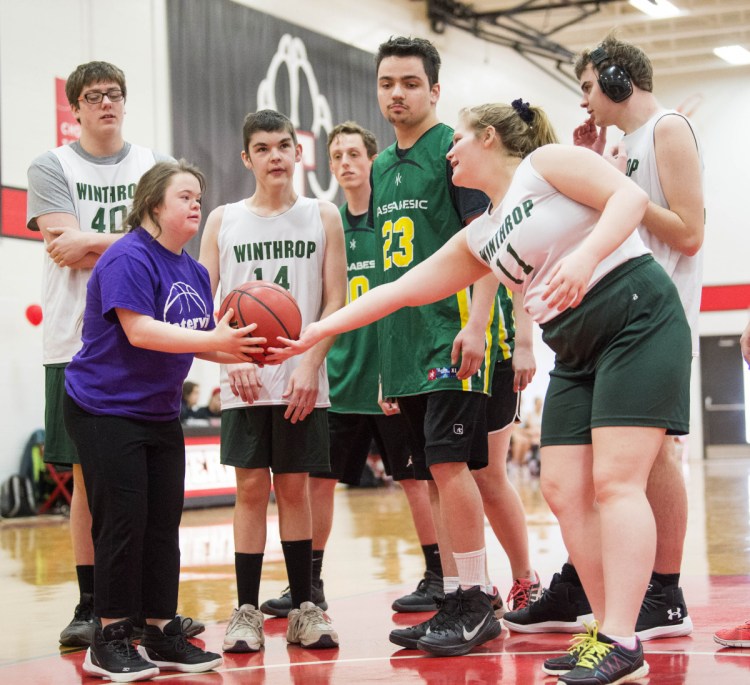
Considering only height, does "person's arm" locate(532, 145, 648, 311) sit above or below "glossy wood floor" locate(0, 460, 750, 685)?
above

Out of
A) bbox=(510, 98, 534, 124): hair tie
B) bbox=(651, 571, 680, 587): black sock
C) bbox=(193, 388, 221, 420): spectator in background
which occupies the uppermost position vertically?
bbox=(510, 98, 534, 124): hair tie

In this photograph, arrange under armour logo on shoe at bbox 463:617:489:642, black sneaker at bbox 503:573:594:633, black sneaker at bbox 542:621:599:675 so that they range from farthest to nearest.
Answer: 1. black sneaker at bbox 503:573:594:633
2. under armour logo on shoe at bbox 463:617:489:642
3. black sneaker at bbox 542:621:599:675

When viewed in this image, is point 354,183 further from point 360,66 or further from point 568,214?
point 360,66

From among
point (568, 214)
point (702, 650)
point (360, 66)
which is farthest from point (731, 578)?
point (360, 66)

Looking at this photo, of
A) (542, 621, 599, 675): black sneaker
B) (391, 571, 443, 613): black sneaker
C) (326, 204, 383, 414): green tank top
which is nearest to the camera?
(542, 621, 599, 675): black sneaker

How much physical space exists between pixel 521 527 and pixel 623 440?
1477 mm

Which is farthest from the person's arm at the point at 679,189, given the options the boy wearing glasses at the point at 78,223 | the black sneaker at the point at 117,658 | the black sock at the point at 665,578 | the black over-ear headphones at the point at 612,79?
the black sneaker at the point at 117,658

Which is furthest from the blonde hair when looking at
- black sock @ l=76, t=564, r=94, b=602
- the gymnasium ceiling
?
the gymnasium ceiling

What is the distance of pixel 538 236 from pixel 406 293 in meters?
0.50

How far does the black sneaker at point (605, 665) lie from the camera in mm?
2857

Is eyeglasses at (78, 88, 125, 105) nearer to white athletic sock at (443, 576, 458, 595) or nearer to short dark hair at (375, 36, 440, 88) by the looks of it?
short dark hair at (375, 36, 440, 88)

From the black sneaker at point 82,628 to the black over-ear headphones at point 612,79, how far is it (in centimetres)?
270

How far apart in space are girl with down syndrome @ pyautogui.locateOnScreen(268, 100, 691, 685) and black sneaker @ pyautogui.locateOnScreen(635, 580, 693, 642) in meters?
0.59

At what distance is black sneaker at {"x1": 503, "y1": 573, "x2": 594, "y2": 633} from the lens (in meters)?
3.93
